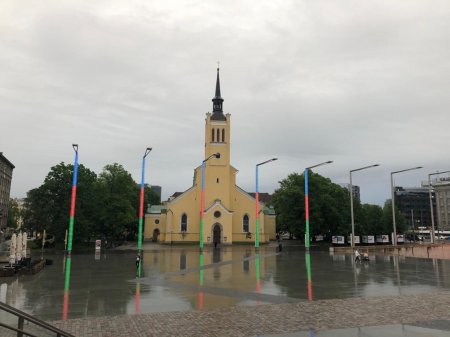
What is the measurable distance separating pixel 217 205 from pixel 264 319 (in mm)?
52460

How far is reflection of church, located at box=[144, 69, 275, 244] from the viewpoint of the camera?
63781 millimetres

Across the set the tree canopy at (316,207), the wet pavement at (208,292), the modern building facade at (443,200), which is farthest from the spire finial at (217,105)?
the modern building facade at (443,200)

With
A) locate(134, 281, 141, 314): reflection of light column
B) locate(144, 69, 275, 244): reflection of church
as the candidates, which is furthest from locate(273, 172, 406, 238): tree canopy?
locate(134, 281, 141, 314): reflection of light column

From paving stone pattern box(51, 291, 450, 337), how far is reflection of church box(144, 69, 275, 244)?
49888mm

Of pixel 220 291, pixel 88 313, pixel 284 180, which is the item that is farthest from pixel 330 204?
pixel 88 313

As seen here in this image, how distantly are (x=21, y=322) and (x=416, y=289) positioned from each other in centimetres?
1654

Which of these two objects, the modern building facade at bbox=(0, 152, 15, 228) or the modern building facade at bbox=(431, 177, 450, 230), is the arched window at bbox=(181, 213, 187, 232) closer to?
the modern building facade at bbox=(0, 152, 15, 228)

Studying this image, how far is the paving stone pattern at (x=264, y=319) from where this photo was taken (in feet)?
33.8

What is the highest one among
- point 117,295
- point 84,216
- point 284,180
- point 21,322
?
point 284,180

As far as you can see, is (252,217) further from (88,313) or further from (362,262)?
(88,313)

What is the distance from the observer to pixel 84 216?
48.9m

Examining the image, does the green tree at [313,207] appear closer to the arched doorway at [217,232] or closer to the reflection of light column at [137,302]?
the arched doorway at [217,232]

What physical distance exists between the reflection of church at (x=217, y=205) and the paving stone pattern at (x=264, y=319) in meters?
49.9

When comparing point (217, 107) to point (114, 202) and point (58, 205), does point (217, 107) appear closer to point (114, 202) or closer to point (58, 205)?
point (114, 202)
